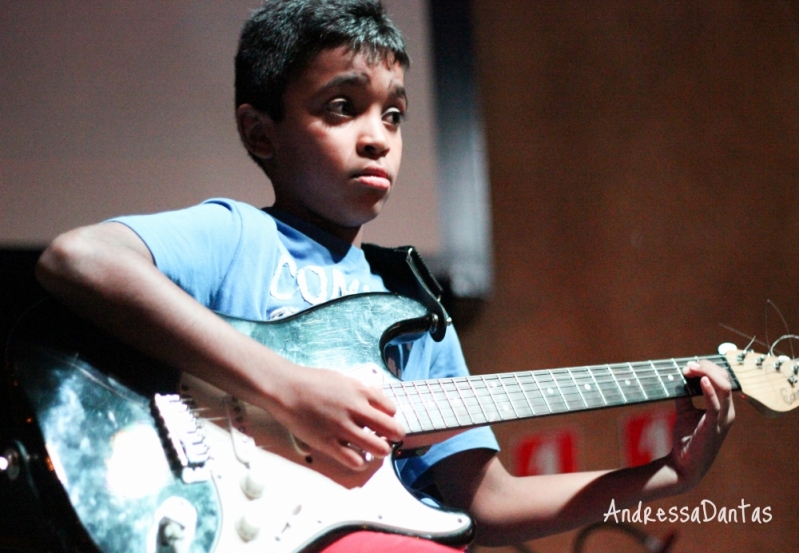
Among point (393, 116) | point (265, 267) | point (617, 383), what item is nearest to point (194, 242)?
point (265, 267)

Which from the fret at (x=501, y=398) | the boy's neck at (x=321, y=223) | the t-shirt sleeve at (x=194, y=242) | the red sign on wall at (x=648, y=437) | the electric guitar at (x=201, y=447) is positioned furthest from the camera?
the red sign on wall at (x=648, y=437)

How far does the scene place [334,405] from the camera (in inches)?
25.3

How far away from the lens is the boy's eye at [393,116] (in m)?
0.90

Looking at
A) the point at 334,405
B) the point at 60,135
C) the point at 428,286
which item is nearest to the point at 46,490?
the point at 334,405

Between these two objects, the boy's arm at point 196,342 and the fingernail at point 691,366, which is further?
the fingernail at point 691,366

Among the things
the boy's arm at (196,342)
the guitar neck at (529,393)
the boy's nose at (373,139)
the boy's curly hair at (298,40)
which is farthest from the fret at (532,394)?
the boy's curly hair at (298,40)

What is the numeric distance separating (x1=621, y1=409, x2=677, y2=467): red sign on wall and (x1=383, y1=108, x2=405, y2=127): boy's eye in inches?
30.8

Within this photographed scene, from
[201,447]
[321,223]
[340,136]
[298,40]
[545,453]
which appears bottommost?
[545,453]

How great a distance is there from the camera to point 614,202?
152cm

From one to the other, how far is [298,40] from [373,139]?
15 centimetres

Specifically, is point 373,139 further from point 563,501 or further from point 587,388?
point 563,501

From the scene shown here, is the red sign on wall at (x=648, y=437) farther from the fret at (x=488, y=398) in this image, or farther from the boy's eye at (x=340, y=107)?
the boy's eye at (x=340, y=107)

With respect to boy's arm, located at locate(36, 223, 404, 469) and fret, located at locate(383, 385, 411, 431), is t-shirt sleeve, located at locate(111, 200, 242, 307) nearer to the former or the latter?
boy's arm, located at locate(36, 223, 404, 469)

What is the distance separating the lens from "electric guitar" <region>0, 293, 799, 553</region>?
548 mm
